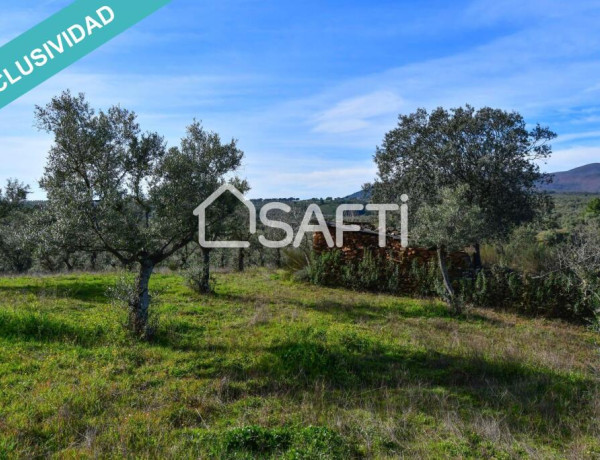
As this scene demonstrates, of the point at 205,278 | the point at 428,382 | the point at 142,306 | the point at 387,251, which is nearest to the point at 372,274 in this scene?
the point at 387,251

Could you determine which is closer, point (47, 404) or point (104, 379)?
point (47, 404)

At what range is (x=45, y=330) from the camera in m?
8.10

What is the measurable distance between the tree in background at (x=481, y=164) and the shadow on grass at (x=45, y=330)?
11593 millimetres

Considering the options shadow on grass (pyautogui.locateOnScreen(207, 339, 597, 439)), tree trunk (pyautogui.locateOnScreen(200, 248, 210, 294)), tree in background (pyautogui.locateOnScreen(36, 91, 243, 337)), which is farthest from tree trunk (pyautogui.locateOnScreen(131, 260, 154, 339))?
tree trunk (pyautogui.locateOnScreen(200, 248, 210, 294))

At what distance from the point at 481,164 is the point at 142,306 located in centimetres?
1257

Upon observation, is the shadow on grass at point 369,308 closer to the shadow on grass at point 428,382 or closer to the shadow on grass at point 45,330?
the shadow on grass at point 428,382

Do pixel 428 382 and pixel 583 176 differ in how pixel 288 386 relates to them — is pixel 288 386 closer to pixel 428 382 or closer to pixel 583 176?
pixel 428 382

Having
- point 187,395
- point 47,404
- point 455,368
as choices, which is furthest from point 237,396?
point 455,368

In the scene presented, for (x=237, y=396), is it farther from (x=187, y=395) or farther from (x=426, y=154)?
(x=426, y=154)

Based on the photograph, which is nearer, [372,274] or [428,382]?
[428,382]

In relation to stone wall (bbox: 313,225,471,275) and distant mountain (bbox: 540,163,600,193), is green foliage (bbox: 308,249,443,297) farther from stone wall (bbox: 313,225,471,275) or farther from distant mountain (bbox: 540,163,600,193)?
distant mountain (bbox: 540,163,600,193)

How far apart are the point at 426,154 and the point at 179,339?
11.8m

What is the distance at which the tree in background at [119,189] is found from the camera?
722 cm

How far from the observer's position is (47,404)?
5145 mm
